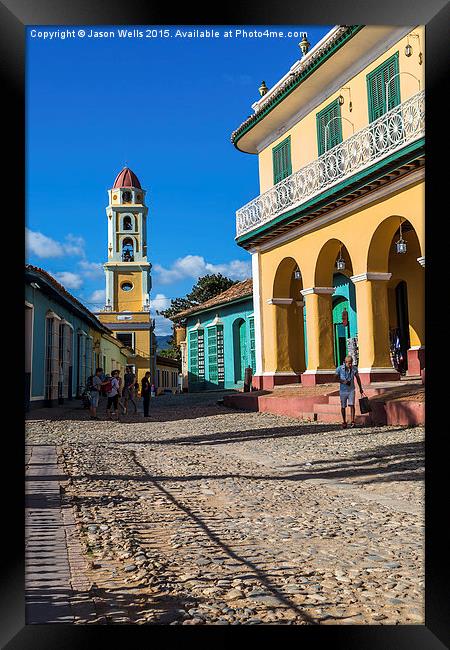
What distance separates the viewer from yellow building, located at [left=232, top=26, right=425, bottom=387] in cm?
1037

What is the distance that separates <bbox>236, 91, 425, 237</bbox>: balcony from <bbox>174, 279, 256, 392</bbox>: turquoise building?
3.97 meters

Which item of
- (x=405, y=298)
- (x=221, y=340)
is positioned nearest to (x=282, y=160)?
(x=405, y=298)

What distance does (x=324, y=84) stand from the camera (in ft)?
40.6

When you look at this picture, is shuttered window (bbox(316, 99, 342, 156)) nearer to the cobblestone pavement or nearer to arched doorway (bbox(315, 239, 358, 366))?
arched doorway (bbox(315, 239, 358, 366))

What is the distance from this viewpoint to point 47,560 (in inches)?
135

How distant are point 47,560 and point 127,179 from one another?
2581 mm

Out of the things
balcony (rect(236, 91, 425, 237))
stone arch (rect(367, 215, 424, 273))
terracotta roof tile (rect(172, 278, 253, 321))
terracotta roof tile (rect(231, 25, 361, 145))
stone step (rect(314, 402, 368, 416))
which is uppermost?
terracotta roof tile (rect(231, 25, 361, 145))

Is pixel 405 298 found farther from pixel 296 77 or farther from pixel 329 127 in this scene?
pixel 296 77

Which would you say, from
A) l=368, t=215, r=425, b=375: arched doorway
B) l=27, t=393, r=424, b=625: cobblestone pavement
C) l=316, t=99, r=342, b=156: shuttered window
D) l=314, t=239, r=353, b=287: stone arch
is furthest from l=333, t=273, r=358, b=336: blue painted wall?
l=27, t=393, r=424, b=625: cobblestone pavement

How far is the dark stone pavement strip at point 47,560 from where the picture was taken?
281cm

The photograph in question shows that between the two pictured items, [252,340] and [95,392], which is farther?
[252,340]

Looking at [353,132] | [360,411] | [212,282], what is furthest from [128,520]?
[212,282]
